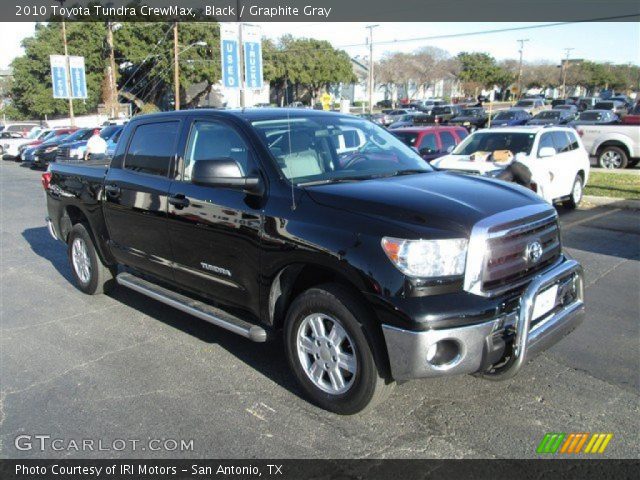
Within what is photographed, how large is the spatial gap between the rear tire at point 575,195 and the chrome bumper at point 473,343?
27.0ft

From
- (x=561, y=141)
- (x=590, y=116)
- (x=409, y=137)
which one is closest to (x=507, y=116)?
(x=590, y=116)

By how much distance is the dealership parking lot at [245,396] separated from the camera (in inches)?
131

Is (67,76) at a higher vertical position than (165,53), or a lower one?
lower

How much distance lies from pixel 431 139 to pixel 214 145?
31.0ft

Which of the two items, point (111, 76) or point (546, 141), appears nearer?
point (546, 141)

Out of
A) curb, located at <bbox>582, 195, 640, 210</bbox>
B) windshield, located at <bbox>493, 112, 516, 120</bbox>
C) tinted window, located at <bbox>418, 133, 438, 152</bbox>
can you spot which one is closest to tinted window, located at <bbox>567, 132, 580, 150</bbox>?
curb, located at <bbox>582, 195, 640, 210</bbox>

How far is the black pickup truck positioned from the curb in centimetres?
816

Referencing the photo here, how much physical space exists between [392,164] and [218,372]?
2110 millimetres

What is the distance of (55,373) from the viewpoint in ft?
14.4

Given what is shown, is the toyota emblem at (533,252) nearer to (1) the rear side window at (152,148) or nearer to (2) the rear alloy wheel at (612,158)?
(1) the rear side window at (152,148)

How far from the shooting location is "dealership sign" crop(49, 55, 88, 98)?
35875mm

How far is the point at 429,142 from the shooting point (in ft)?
42.6

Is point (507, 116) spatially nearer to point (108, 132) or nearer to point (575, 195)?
point (108, 132)

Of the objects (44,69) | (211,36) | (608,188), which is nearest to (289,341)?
(608,188)
